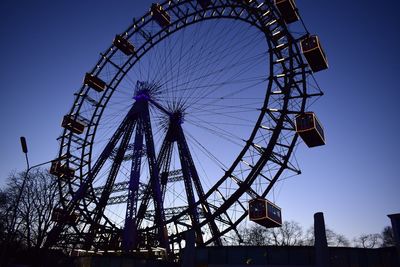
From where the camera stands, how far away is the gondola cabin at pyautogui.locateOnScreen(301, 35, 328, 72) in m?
23.2

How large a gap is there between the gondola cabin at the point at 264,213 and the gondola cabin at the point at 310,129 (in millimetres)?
5431

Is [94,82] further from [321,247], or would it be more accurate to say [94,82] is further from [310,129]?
[321,247]

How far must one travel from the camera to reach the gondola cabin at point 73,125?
35.0 m

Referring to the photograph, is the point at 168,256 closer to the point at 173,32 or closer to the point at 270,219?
the point at 270,219

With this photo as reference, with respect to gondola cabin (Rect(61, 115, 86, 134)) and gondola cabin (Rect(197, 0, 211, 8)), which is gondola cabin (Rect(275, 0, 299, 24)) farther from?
gondola cabin (Rect(61, 115, 86, 134))

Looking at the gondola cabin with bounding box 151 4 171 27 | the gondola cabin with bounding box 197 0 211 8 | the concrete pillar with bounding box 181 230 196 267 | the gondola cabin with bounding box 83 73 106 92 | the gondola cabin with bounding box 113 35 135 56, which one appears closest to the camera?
the concrete pillar with bounding box 181 230 196 267

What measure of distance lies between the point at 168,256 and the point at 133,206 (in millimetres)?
4660

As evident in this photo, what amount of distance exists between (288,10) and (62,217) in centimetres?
2798

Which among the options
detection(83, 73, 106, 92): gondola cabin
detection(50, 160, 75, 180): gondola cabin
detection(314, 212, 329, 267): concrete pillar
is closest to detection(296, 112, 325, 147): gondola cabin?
detection(314, 212, 329, 267): concrete pillar

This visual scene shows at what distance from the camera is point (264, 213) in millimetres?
22438

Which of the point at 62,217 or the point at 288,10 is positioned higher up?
the point at 288,10

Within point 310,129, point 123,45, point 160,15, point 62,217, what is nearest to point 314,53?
point 310,129

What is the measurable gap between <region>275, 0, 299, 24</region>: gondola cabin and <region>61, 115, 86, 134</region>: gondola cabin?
→ 23.3 meters

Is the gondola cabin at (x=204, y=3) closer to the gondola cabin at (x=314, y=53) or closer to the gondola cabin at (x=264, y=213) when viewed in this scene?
the gondola cabin at (x=314, y=53)
